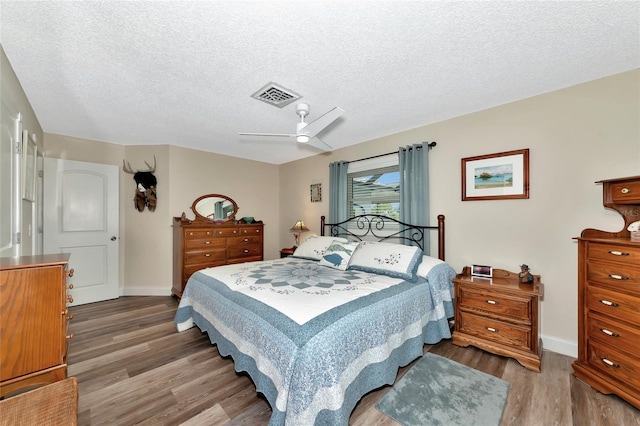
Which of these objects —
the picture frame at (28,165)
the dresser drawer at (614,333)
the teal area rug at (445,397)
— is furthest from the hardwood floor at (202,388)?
the picture frame at (28,165)

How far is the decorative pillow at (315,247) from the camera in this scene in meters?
3.52

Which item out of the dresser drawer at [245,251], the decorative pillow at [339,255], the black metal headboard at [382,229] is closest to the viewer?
the decorative pillow at [339,255]

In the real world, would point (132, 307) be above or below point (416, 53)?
below

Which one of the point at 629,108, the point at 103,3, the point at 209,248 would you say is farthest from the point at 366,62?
the point at 209,248

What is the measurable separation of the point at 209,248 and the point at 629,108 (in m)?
5.03

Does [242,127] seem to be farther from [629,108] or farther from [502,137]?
[629,108]

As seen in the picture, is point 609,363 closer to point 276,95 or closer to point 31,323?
point 276,95

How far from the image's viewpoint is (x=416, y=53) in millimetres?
1880

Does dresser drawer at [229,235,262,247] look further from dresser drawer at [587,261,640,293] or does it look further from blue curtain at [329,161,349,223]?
dresser drawer at [587,261,640,293]

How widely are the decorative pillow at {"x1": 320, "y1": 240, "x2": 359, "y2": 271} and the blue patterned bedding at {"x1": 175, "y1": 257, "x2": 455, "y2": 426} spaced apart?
0.20 metres

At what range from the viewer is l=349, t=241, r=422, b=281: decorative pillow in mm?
2637

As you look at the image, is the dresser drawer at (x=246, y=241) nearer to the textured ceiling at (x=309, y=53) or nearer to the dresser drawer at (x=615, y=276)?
the textured ceiling at (x=309, y=53)

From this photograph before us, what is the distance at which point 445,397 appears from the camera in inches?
72.7

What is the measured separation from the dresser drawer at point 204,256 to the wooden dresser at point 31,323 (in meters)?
2.43
